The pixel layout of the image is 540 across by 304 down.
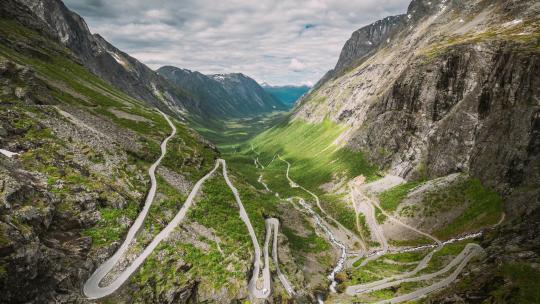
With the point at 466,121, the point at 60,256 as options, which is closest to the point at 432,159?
the point at 466,121

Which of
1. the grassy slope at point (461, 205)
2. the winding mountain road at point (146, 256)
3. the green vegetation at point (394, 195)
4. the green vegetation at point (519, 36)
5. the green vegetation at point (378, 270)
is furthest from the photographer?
the green vegetation at point (394, 195)

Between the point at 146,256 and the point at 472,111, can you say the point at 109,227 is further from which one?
the point at 472,111

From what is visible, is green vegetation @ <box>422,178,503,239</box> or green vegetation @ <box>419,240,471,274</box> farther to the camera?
green vegetation @ <box>422,178,503,239</box>

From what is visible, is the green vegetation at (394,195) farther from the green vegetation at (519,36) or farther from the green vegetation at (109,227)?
the green vegetation at (109,227)

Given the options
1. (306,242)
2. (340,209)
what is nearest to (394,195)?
(340,209)

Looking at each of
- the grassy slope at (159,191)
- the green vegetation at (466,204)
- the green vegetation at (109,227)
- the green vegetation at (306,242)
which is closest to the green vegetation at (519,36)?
the green vegetation at (466,204)

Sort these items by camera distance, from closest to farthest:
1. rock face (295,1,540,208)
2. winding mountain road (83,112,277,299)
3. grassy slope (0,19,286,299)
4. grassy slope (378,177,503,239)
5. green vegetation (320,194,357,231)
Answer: winding mountain road (83,112,277,299), grassy slope (0,19,286,299), grassy slope (378,177,503,239), rock face (295,1,540,208), green vegetation (320,194,357,231)

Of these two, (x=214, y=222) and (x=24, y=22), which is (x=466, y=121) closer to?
(x=214, y=222)

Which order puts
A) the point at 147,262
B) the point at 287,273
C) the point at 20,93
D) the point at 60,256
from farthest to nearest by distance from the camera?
1. the point at 20,93
2. the point at 287,273
3. the point at 147,262
4. the point at 60,256

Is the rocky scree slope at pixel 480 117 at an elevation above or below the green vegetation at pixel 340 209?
above

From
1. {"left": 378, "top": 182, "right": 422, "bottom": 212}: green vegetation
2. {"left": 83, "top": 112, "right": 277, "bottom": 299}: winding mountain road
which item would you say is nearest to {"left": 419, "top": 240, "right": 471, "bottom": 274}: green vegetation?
{"left": 378, "top": 182, "right": 422, "bottom": 212}: green vegetation

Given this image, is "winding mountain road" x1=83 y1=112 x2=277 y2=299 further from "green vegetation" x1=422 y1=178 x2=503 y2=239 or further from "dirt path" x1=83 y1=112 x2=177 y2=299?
"green vegetation" x1=422 y1=178 x2=503 y2=239
